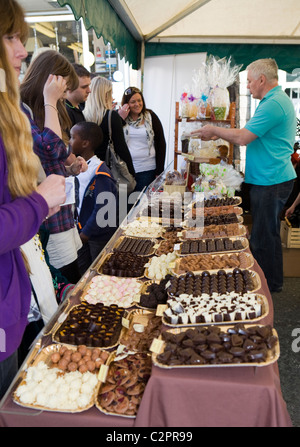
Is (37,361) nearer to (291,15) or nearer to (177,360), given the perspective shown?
(177,360)

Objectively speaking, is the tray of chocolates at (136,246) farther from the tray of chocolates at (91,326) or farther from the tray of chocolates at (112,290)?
the tray of chocolates at (91,326)

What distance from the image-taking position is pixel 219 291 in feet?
6.68

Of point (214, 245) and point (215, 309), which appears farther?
point (214, 245)

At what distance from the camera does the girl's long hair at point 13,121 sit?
1.20 m

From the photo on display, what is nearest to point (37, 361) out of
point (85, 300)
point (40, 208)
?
point (85, 300)

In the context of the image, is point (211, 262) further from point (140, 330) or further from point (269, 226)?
point (269, 226)

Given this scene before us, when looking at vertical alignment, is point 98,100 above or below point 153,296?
above

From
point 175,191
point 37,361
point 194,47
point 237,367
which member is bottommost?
point 37,361

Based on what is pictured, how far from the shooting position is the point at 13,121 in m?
1.23

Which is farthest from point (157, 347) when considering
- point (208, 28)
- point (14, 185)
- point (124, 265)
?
point (208, 28)

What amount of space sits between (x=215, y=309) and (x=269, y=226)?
2.53m

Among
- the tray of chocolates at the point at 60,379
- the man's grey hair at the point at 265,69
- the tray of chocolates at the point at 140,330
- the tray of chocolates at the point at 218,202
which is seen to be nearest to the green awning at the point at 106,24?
the man's grey hair at the point at 265,69

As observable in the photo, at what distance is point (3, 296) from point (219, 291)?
3.76 feet

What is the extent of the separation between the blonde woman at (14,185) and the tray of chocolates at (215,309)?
74 centimetres
